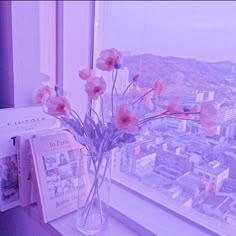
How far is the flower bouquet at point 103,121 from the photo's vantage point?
2.23 ft

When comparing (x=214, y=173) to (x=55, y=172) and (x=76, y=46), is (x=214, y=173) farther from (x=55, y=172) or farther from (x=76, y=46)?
(x=76, y=46)

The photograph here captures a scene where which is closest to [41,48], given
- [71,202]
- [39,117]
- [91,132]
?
[39,117]

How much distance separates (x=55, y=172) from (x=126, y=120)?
0.43m

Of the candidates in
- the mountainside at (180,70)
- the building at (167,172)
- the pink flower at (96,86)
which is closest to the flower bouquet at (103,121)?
the pink flower at (96,86)

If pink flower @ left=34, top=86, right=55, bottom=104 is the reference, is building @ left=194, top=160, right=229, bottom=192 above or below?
below

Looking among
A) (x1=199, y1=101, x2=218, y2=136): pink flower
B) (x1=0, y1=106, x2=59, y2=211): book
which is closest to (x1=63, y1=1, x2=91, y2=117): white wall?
(x1=0, y1=106, x2=59, y2=211): book

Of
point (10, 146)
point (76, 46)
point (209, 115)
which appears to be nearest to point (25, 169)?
point (10, 146)

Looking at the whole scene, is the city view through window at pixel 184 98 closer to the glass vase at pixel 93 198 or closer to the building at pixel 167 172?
the building at pixel 167 172

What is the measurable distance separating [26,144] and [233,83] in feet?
2.32

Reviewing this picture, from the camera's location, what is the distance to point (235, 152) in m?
0.81

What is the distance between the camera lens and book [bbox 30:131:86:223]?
94cm

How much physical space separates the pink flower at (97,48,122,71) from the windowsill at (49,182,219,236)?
1.68ft

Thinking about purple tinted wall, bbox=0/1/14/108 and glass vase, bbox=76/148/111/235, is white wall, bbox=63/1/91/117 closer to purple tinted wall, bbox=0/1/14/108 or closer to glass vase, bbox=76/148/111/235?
purple tinted wall, bbox=0/1/14/108

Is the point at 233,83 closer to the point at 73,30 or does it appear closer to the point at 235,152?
the point at 235,152
